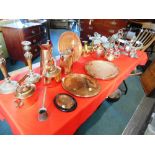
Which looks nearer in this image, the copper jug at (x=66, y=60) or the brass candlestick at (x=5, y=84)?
the brass candlestick at (x=5, y=84)

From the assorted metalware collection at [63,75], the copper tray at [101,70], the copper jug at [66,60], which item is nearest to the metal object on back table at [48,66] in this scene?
the assorted metalware collection at [63,75]

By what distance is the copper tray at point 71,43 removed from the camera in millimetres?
1222

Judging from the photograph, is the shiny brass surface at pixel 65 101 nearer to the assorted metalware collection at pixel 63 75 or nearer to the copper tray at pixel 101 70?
the assorted metalware collection at pixel 63 75

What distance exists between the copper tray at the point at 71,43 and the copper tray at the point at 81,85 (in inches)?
10.7

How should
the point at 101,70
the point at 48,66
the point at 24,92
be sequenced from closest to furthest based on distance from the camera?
the point at 24,92 → the point at 48,66 → the point at 101,70

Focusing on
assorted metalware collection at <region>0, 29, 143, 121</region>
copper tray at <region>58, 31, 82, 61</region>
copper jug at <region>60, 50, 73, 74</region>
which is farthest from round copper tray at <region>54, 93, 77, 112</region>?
copper tray at <region>58, 31, 82, 61</region>

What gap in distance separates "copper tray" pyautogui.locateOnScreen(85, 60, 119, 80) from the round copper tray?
0.34 m

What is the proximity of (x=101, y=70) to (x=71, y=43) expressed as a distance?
372mm

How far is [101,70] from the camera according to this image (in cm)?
117

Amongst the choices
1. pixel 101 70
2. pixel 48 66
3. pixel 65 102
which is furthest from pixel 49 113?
pixel 101 70

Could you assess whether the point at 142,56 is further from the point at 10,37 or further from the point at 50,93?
the point at 10,37

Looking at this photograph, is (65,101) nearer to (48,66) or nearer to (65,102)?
(65,102)
